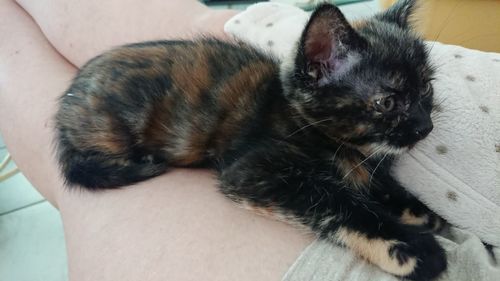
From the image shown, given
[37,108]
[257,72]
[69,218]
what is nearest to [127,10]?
[37,108]

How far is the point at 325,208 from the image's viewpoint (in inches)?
31.3

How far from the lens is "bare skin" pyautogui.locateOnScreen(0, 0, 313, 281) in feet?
2.22

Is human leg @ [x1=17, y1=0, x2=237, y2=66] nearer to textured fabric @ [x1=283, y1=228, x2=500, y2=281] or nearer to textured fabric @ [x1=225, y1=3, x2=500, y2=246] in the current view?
textured fabric @ [x1=225, y1=3, x2=500, y2=246]

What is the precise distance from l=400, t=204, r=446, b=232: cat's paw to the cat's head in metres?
0.13

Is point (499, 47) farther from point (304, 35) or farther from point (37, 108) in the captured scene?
point (37, 108)

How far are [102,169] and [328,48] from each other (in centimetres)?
53

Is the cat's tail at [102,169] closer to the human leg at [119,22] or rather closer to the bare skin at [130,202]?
the bare skin at [130,202]

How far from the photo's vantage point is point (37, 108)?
4.07 ft

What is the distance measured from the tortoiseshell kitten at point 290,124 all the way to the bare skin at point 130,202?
0.05 metres

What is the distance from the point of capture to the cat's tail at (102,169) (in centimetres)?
90

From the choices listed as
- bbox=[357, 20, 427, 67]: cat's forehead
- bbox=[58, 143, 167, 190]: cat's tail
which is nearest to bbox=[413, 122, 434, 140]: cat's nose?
bbox=[357, 20, 427, 67]: cat's forehead

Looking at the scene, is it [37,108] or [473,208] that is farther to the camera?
[37,108]

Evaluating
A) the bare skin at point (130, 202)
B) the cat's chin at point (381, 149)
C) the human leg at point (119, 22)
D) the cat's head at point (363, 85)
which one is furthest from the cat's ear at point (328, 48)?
the human leg at point (119, 22)

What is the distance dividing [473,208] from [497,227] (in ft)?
0.15
